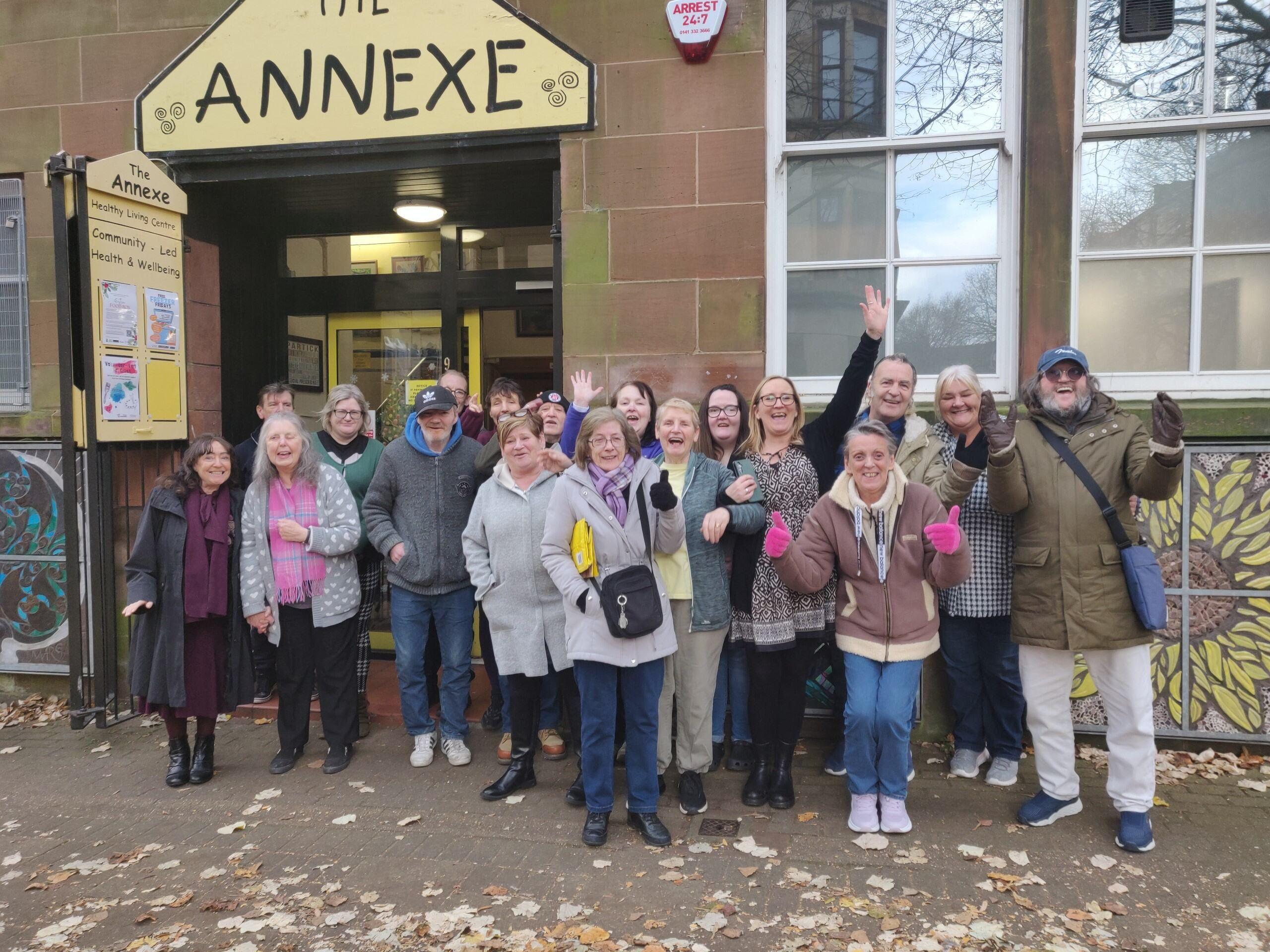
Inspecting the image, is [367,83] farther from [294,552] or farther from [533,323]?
[294,552]

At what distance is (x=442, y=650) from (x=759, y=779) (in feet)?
6.12

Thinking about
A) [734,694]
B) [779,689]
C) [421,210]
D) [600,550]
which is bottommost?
[734,694]

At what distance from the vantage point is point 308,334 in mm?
6836

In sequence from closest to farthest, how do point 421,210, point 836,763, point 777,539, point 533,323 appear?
point 777,539 < point 836,763 < point 421,210 < point 533,323

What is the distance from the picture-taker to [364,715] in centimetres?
539

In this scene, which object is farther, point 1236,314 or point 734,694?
point 1236,314

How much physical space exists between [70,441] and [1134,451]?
18.0 ft

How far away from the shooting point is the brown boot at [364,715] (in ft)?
17.3

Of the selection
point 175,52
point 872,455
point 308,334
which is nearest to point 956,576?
point 872,455

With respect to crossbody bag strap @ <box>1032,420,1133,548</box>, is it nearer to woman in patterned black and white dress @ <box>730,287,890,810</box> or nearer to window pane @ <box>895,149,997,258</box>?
woman in patterned black and white dress @ <box>730,287,890,810</box>

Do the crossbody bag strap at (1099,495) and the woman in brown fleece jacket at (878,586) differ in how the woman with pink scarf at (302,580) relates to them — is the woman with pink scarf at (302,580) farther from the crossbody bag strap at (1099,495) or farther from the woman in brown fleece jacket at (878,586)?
the crossbody bag strap at (1099,495)

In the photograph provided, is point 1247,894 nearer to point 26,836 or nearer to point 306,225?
point 26,836

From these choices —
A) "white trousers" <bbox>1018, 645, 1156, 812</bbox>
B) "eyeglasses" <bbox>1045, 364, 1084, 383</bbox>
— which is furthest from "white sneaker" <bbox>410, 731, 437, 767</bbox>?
"eyeglasses" <bbox>1045, 364, 1084, 383</bbox>

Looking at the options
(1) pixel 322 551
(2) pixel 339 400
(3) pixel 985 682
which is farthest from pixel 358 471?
(3) pixel 985 682
